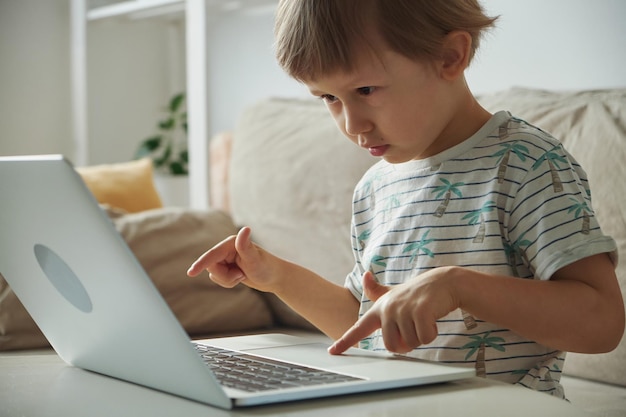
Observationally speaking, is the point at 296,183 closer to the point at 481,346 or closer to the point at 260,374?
the point at 481,346

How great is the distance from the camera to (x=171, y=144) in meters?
3.50

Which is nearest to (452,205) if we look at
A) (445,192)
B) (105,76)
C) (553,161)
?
(445,192)

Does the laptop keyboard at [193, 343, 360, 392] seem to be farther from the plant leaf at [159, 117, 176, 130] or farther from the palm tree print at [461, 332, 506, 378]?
the plant leaf at [159, 117, 176, 130]

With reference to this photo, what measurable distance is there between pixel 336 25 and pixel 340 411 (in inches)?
17.8

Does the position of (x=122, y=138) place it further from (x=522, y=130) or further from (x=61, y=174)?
(x=61, y=174)

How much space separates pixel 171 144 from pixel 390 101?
2635 millimetres

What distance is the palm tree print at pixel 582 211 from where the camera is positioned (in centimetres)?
83

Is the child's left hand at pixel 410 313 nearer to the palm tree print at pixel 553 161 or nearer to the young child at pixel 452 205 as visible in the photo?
the young child at pixel 452 205

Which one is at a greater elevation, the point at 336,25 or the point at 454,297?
the point at 336,25

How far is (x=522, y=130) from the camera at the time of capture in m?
0.96

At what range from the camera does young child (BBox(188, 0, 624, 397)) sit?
0.81 m

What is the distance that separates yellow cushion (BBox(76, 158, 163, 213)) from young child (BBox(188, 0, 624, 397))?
56.6 inches

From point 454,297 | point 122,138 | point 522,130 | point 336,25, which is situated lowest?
point 122,138

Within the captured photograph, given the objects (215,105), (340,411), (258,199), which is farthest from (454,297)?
(215,105)
